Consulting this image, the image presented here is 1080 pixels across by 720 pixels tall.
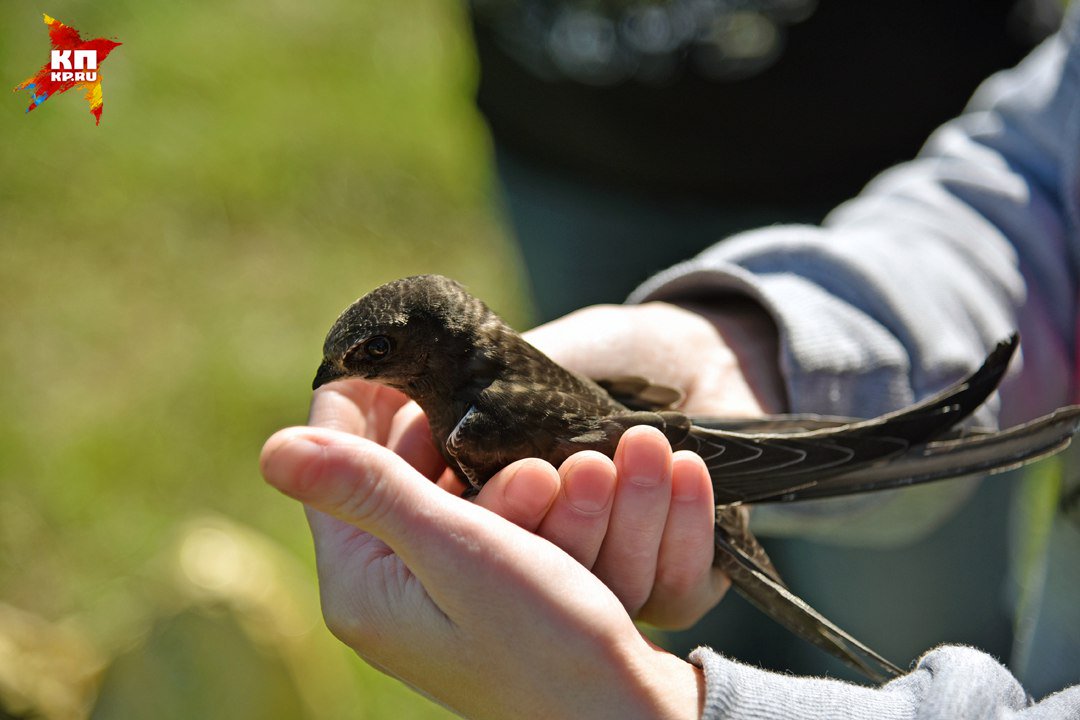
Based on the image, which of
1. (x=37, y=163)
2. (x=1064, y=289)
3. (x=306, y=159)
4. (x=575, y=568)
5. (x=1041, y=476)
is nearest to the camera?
(x=575, y=568)

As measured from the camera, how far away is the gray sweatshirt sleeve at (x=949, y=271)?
114 inches

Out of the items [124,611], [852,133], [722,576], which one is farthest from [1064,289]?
[124,611]

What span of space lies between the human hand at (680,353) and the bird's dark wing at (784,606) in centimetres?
51

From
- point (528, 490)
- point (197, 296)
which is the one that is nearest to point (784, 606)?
point (528, 490)

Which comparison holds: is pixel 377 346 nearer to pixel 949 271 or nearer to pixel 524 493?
pixel 524 493

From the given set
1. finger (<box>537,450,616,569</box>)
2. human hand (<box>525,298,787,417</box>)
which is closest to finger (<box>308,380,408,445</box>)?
human hand (<box>525,298,787,417</box>)

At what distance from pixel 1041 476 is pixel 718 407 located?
112 inches

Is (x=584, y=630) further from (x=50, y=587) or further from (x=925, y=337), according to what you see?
(x=50, y=587)

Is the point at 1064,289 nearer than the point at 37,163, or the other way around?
the point at 1064,289

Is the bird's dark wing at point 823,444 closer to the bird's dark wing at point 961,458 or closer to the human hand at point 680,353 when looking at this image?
the bird's dark wing at point 961,458

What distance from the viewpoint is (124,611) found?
454 cm

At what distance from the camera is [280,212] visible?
26.1 feet

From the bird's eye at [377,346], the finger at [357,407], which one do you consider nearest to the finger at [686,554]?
the bird's eye at [377,346]

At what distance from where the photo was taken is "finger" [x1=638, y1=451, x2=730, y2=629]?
7.50 feet
